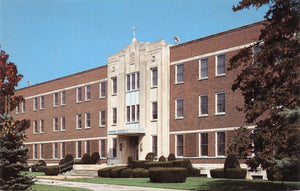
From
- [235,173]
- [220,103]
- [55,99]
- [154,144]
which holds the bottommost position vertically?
[235,173]

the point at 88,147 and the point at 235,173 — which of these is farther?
the point at 88,147

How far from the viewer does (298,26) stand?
22.6m

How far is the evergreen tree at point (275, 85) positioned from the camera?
21.8 meters

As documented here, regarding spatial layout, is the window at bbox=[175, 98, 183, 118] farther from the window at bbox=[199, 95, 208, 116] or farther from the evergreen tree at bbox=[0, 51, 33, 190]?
the evergreen tree at bbox=[0, 51, 33, 190]

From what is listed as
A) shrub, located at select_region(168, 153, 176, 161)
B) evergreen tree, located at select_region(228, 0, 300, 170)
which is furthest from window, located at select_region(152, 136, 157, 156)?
evergreen tree, located at select_region(228, 0, 300, 170)

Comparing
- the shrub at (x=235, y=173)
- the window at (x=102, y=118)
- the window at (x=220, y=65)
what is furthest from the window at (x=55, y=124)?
the shrub at (x=235, y=173)

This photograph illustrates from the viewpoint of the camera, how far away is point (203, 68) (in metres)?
42.8

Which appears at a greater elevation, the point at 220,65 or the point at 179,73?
the point at 220,65

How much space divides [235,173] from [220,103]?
7.32m

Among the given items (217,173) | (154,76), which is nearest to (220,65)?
(154,76)

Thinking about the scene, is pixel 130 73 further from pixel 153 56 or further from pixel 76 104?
pixel 76 104

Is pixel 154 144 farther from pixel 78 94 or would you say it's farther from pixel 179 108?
pixel 78 94

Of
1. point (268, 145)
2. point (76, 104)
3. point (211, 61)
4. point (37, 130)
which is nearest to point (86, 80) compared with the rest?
point (76, 104)

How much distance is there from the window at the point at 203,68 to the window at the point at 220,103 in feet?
7.76
